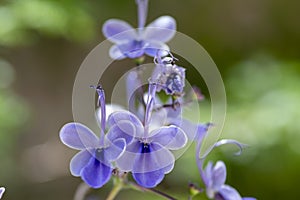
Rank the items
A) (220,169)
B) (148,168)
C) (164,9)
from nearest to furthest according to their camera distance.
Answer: (148,168) < (220,169) < (164,9)

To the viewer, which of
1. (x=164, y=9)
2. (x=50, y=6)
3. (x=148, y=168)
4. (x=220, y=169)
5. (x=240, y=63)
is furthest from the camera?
(x=164, y=9)

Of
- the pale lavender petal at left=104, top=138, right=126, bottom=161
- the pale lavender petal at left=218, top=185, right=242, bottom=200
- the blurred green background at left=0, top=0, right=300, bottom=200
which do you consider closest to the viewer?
the pale lavender petal at left=104, top=138, right=126, bottom=161

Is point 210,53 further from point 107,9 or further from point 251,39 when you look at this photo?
point 107,9

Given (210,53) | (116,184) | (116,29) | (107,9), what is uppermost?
(107,9)

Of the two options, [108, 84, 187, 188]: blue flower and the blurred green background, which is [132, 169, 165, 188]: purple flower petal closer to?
[108, 84, 187, 188]: blue flower

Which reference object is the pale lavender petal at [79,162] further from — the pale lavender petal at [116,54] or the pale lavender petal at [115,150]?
the pale lavender petal at [116,54]

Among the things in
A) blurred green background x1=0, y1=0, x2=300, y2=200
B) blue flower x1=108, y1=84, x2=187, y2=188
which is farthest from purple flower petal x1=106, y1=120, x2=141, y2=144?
blurred green background x1=0, y1=0, x2=300, y2=200

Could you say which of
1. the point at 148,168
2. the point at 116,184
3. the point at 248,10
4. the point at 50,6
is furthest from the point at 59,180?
the point at 148,168

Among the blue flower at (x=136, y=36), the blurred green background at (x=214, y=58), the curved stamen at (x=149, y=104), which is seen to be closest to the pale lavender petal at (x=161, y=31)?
the blue flower at (x=136, y=36)
